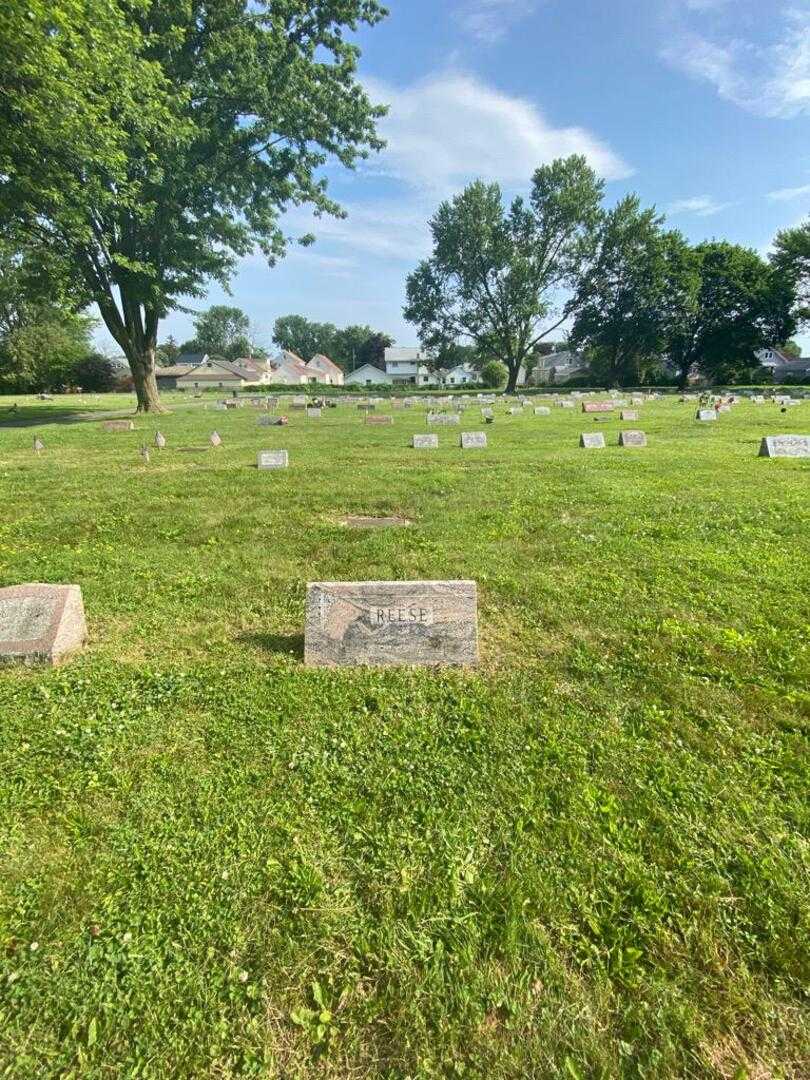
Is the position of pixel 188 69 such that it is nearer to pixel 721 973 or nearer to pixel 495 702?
pixel 495 702

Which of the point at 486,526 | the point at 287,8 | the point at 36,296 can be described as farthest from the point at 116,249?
the point at 486,526

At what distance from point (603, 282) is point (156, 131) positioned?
161 feet

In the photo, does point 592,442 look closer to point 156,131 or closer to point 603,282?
point 156,131

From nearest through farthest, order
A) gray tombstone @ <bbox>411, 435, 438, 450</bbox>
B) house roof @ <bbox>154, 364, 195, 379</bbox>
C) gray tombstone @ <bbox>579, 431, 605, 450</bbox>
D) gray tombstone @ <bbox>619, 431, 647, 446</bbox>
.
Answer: gray tombstone @ <bbox>579, 431, 605, 450</bbox>
gray tombstone @ <bbox>619, 431, 647, 446</bbox>
gray tombstone @ <bbox>411, 435, 438, 450</bbox>
house roof @ <bbox>154, 364, 195, 379</bbox>

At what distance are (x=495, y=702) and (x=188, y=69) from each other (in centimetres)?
2774

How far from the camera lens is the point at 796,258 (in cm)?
5331

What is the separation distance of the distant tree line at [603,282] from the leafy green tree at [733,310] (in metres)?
0.11

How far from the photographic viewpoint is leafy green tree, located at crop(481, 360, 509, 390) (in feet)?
216

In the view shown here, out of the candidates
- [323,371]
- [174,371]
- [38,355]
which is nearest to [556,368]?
[323,371]

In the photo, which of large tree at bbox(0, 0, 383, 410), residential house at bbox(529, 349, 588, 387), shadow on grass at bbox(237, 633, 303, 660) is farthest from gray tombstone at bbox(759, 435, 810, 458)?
residential house at bbox(529, 349, 588, 387)

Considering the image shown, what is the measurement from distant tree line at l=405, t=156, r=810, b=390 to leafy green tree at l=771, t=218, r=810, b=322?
0.34 ft

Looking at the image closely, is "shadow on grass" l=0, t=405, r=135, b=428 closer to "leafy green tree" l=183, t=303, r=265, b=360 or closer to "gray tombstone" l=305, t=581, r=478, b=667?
"gray tombstone" l=305, t=581, r=478, b=667

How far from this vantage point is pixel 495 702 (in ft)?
10.5

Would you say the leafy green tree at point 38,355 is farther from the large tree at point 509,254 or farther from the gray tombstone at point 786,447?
the gray tombstone at point 786,447
